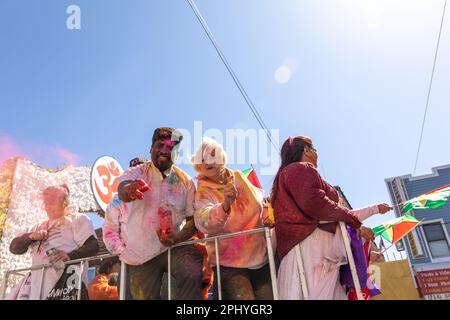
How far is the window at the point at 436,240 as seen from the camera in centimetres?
1309

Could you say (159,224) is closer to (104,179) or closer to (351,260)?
(351,260)

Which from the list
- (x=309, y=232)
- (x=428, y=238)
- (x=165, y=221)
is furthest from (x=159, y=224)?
(x=428, y=238)

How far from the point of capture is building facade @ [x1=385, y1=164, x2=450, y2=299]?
1088 cm

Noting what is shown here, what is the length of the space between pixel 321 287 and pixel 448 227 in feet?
46.1

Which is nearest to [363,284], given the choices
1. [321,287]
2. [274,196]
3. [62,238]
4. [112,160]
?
[321,287]

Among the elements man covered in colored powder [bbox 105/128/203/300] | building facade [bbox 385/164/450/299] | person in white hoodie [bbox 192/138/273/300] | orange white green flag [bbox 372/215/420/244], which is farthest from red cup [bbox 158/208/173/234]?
building facade [bbox 385/164/450/299]

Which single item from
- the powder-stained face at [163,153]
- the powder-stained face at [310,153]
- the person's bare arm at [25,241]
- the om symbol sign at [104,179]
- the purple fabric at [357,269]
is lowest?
the purple fabric at [357,269]

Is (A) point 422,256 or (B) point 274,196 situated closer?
(B) point 274,196

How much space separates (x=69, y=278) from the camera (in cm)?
274

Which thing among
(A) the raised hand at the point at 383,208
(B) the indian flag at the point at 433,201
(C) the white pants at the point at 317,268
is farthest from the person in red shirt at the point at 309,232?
(B) the indian flag at the point at 433,201

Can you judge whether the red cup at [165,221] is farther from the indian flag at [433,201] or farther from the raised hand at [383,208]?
the indian flag at [433,201]

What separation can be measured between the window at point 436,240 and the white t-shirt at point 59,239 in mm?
13834

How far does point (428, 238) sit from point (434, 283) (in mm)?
3085
